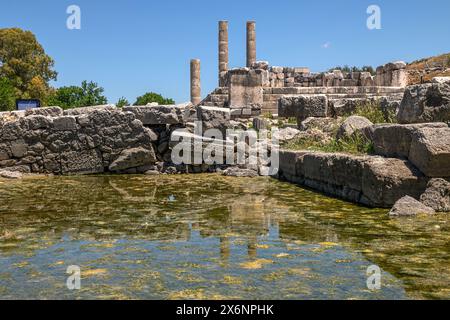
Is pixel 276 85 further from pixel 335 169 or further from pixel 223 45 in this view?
pixel 335 169

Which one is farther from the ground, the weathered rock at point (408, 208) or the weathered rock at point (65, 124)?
the weathered rock at point (65, 124)

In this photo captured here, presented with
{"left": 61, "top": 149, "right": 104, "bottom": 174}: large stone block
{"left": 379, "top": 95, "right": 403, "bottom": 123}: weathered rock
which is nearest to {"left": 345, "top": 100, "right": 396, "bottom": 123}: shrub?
{"left": 379, "top": 95, "right": 403, "bottom": 123}: weathered rock

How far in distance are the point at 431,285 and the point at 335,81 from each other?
82.0 ft

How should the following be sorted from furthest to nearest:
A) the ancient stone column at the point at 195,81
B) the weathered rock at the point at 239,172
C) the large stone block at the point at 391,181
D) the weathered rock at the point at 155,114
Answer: the ancient stone column at the point at 195,81, the weathered rock at the point at 155,114, the weathered rock at the point at 239,172, the large stone block at the point at 391,181

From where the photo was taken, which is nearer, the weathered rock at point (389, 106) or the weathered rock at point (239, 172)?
the weathered rock at point (389, 106)

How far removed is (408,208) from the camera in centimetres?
642

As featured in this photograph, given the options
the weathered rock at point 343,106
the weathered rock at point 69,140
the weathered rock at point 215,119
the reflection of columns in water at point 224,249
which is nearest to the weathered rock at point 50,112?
the weathered rock at point 69,140

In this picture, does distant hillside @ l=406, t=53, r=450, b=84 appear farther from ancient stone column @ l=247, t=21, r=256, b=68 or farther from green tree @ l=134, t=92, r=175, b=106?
green tree @ l=134, t=92, r=175, b=106

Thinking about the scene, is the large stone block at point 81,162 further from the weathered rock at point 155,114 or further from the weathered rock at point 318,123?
the weathered rock at point 318,123

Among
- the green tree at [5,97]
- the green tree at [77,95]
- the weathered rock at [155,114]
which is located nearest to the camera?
the weathered rock at [155,114]

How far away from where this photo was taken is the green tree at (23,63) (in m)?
42.4

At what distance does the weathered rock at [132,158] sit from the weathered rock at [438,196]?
7101 millimetres

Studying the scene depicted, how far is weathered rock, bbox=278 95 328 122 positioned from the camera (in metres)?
13.2
